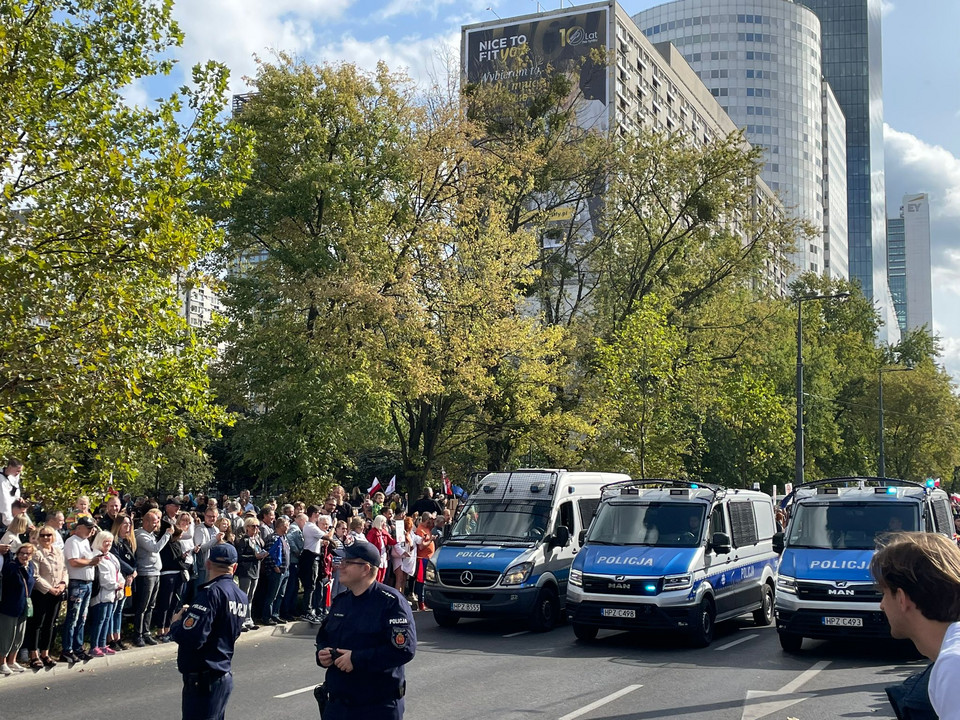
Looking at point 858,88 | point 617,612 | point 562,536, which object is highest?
point 858,88

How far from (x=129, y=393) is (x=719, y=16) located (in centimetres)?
13699

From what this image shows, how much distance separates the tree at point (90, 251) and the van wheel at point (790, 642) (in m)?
8.72

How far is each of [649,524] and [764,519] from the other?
357 centimetres

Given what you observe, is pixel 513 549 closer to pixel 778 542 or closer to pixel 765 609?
pixel 778 542

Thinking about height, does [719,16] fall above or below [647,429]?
above

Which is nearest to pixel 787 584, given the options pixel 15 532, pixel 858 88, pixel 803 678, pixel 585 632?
pixel 803 678

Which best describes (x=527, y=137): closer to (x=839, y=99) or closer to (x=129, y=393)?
(x=129, y=393)

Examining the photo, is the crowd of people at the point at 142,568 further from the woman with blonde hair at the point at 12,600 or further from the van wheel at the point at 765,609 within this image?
the van wheel at the point at 765,609

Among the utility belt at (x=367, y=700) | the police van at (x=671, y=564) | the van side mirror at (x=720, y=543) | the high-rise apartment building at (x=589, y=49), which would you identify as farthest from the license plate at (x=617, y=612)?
the high-rise apartment building at (x=589, y=49)

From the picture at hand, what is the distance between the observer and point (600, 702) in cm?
1073

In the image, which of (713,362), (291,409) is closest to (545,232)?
(713,362)

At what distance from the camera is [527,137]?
37.3 meters

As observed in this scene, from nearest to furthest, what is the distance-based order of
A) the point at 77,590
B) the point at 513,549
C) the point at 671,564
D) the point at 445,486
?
the point at 77,590 → the point at 671,564 → the point at 513,549 → the point at 445,486

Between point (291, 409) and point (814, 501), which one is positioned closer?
point (814, 501)
